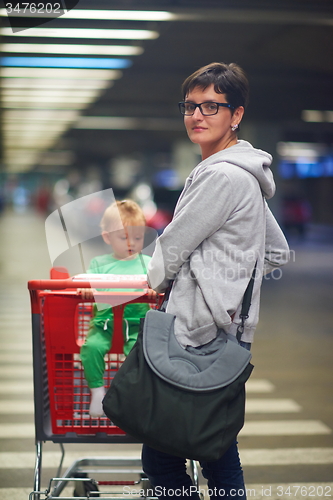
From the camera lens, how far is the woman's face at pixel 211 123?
2.23 meters

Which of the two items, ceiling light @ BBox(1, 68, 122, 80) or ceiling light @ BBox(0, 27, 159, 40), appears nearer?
ceiling light @ BBox(0, 27, 159, 40)

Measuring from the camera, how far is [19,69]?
12.9m

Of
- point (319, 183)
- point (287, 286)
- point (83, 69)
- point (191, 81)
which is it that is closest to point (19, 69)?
point (83, 69)

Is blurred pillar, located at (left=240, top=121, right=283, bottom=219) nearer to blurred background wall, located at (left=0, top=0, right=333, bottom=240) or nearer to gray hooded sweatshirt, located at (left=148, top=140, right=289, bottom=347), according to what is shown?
blurred background wall, located at (left=0, top=0, right=333, bottom=240)

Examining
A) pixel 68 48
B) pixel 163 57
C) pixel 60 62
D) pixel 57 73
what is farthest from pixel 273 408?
pixel 163 57

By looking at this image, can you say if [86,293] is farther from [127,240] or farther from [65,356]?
[127,240]

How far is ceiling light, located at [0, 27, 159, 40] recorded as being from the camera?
32.0ft

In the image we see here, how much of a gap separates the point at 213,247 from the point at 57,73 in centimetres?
1212

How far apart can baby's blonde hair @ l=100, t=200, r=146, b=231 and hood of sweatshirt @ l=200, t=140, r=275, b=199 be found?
940 millimetres

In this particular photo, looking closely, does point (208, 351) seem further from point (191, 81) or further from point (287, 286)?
point (287, 286)

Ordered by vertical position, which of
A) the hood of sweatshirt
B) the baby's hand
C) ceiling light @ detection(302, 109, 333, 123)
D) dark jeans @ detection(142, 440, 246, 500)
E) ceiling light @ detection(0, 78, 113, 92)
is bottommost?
dark jeans @ detection(142, 440, 246, 500)

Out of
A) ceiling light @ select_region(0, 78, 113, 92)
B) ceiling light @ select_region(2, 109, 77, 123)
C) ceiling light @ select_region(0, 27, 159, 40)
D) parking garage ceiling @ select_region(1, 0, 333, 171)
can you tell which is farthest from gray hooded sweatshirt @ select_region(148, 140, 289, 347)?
Result: ceiling light @ select_region(2, 109, 77, 123)

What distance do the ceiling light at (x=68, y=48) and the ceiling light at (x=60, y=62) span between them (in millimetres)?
469

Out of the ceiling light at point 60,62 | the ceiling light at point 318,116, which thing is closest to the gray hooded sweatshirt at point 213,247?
the ceiling light at point 60,62
